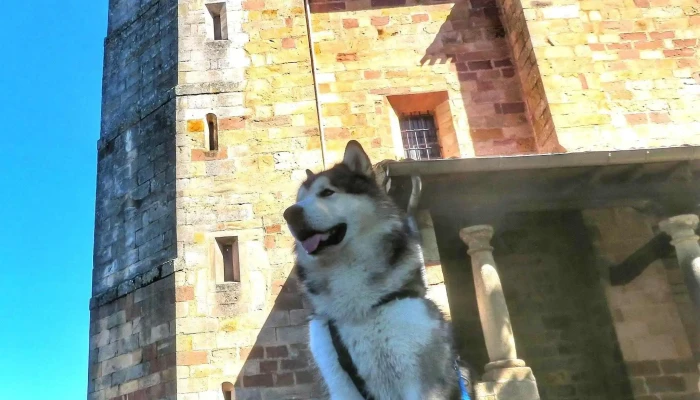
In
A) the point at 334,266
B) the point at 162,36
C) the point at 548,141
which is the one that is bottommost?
the point at 334,266

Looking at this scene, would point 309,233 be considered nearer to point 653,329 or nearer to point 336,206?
point 336,206

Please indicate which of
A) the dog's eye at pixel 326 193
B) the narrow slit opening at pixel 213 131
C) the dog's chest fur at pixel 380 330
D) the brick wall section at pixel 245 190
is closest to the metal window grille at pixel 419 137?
the brick wall section at pixel 245 190

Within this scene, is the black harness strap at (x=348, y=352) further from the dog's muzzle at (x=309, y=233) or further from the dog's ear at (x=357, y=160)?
the dog's ear at (x=357, y=160)

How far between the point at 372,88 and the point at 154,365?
4.79 m

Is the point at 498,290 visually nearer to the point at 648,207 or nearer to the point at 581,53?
the point at 648,207

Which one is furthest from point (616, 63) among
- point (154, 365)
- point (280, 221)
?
point (154, 365)

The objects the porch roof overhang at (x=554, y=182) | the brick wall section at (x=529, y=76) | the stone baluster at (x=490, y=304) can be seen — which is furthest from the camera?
the brick wall section at (x=529, y=76)

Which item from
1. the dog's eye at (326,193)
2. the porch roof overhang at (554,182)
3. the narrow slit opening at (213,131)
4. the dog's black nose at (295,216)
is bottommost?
the dog's black nose at (295,216)

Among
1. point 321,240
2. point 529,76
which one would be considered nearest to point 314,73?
point 529,76

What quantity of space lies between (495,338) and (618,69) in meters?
5.12

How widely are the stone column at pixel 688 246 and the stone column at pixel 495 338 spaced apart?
1.91 metres

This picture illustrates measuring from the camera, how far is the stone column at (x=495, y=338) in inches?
169

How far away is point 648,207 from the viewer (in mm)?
5598

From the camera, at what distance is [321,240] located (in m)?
2.38
